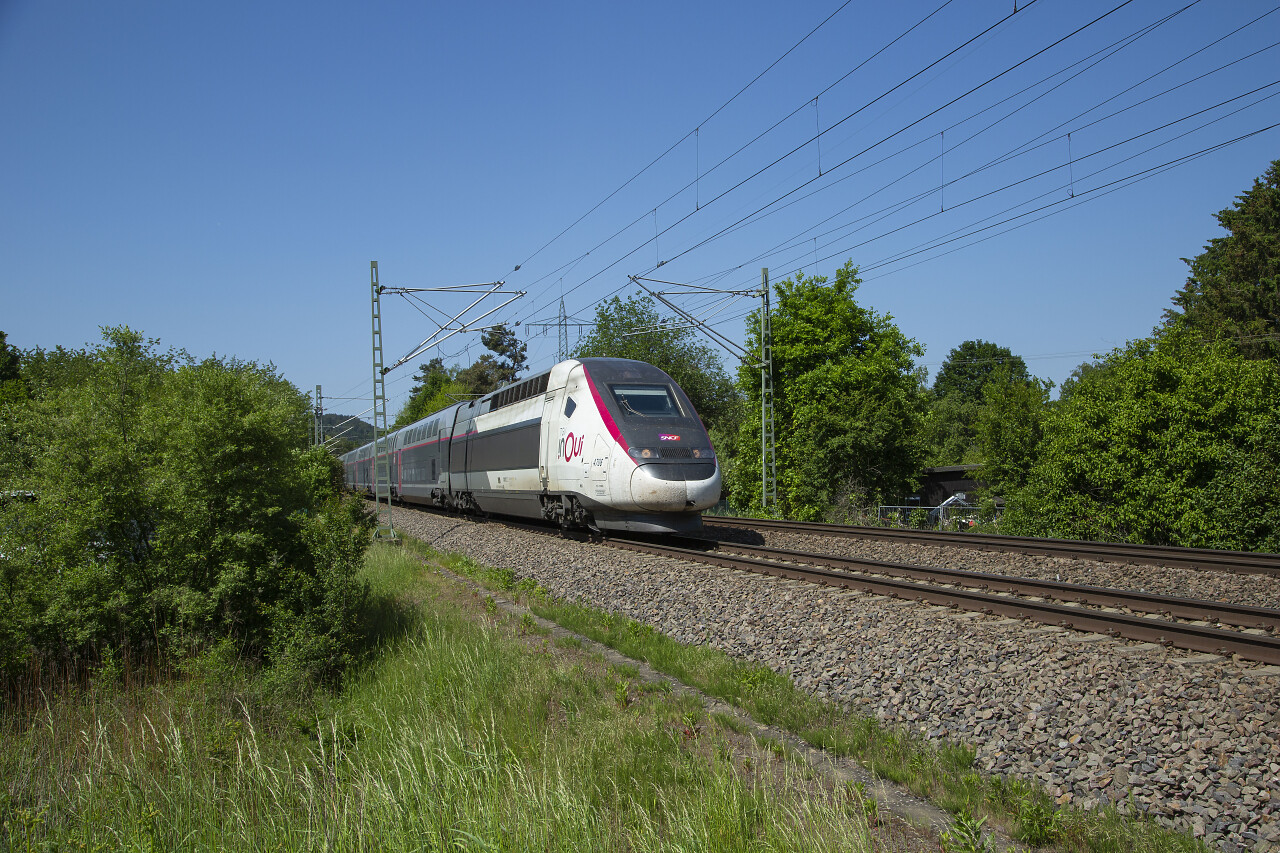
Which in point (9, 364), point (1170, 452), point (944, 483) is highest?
point (9, 364)

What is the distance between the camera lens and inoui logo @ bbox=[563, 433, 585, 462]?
49.7ft

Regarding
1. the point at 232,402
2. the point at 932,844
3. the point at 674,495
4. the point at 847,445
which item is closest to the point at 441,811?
the point at 932,844

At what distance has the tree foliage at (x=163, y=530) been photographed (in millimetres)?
7441

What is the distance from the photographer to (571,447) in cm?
1548

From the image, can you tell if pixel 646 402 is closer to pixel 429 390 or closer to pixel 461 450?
pixel 461 450

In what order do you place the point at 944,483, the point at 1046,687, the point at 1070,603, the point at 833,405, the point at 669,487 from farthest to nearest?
the point at 944,483, the point at 833,405, the point at 669,487, the point at 1070,603, the point at 1046,687

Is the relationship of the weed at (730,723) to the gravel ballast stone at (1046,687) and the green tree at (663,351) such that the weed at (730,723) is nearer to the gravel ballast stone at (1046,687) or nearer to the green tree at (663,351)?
the gravel ballast stone at (1046,687)

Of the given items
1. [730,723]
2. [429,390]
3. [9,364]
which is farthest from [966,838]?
[429,390]

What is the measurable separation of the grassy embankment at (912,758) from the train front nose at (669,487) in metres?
5.17

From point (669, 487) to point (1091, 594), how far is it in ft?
23.1

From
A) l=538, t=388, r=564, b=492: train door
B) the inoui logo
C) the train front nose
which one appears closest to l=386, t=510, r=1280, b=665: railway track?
the train front nose

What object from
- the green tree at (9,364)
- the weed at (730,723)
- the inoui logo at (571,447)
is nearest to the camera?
the weed at (730,723)

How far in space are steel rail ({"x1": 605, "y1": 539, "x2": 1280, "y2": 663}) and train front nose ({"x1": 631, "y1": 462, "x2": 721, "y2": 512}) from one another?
3.01 m

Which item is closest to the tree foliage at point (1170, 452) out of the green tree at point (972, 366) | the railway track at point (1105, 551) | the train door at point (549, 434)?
the railway track at point (1105, 551)
